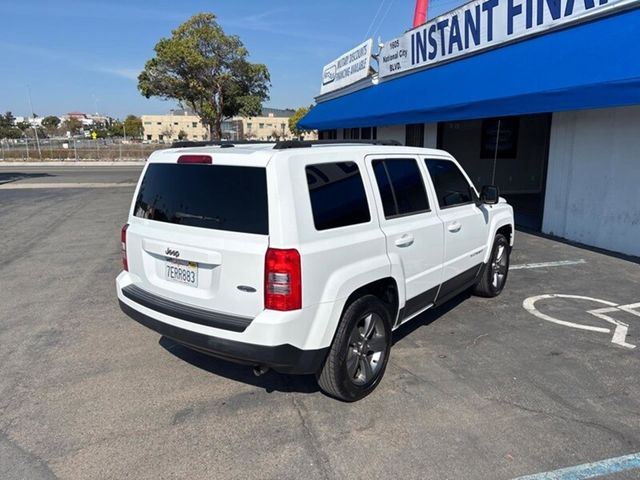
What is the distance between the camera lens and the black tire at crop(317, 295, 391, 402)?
3166 mm

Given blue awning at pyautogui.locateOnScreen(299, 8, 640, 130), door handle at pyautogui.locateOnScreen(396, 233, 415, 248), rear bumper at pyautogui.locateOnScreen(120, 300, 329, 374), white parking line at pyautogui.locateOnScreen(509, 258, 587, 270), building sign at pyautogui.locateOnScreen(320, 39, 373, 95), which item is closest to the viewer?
rear bumper at pyautogui.locateOnScreen(120, 300, 329, 374)

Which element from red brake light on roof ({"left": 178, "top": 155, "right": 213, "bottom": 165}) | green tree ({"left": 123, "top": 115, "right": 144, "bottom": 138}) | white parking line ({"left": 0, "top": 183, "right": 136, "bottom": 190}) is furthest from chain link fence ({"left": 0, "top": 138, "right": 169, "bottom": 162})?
green tree ({"left": 123, "top": 115, "right": 144, "bottom": 138})

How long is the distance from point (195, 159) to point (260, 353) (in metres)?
1.44

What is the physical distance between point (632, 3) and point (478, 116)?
294 cm

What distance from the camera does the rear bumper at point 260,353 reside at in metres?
2.86

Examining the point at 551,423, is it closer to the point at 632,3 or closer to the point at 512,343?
the point at 512,343

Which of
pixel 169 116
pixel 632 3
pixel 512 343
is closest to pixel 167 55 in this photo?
pixel 632 3

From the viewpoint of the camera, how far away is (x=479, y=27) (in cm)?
1079

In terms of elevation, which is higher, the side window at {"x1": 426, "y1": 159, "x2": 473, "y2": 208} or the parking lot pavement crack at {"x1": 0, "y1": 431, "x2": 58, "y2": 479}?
the side window at {"x1": 426, "y1": 159, "x2": 473, "y2": 208}

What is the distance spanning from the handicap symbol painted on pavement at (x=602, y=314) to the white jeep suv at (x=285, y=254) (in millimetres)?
1929

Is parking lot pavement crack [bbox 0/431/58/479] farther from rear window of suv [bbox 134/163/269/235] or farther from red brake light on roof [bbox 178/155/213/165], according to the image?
red brake light on roof [bbox 178/155/213/165]

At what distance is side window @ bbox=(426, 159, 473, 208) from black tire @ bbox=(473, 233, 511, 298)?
94 cm

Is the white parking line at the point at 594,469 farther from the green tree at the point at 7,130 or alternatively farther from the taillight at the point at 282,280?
the green tree at the point at 7,130

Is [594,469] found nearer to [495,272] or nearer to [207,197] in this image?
[207,197]
